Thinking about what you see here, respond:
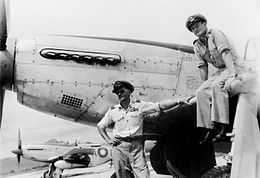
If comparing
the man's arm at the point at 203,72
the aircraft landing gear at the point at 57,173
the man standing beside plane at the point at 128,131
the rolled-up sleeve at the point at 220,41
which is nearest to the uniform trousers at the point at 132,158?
the man standing beside plane at the point at 128,131

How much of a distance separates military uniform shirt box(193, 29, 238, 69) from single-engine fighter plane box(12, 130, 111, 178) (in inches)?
21.5

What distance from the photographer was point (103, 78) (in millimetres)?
1733

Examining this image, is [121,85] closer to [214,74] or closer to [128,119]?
[128,119]

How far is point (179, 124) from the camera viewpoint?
172cm

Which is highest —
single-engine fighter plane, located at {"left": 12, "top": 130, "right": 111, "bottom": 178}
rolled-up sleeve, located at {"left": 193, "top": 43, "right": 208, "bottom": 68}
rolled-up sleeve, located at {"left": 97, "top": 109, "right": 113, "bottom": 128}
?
rolled-up sleeve, located at {"left": 193, "top": 43, "right": 208, "bottom": 68}

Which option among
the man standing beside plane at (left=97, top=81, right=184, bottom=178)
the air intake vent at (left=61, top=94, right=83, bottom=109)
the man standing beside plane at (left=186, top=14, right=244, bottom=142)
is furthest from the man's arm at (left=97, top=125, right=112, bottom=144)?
the man standing beside plane at (left=186, top=14, right=244, bottom=142)

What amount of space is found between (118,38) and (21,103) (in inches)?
18.8

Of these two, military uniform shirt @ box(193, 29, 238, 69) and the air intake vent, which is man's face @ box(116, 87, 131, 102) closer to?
the air intake vent

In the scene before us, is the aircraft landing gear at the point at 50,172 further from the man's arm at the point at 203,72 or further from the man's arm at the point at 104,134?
the man's arm at the point at 203,72

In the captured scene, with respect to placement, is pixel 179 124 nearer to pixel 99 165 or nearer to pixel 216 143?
pixel 216 143

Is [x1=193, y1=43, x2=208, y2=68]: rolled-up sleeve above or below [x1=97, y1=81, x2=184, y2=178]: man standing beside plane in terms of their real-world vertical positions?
above

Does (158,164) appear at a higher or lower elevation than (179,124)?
lower

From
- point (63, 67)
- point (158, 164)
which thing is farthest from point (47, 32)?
point (158, 164)

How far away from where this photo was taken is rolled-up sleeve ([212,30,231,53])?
1.69 metres
